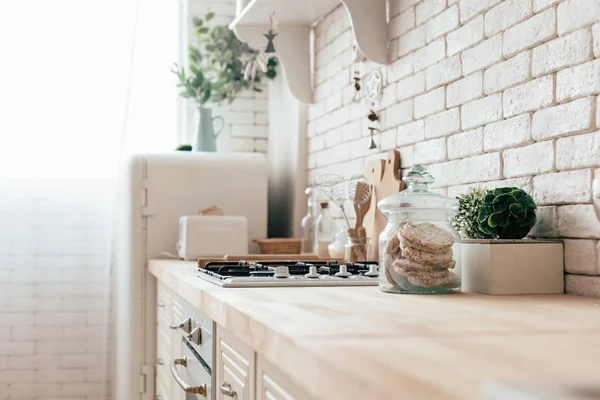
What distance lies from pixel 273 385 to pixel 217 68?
3290 millimetres

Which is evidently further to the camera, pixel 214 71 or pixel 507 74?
pixel 214 71

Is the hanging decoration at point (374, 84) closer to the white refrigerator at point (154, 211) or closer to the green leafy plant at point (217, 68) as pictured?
the white refrigerator at point (154, 211)

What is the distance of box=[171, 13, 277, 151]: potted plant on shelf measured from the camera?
401 cm

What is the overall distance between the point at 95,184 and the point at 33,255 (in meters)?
0.48

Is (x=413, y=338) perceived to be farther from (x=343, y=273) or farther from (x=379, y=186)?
(x=379, y=186)

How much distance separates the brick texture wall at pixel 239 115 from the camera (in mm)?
4402

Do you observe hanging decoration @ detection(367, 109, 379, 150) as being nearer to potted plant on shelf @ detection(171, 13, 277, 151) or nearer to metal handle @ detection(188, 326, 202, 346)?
metal handle @ detection(188, 326, 202, 346)

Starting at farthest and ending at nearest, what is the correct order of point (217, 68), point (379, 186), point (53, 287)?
1. point (217, 68)
2. point (53, 287)
3. point (379, 186)

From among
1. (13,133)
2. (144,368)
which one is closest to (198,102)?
(13,133)

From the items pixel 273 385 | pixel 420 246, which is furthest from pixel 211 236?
pixel 273 385

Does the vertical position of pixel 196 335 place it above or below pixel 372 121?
below

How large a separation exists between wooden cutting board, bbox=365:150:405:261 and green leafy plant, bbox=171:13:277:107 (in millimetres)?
1474

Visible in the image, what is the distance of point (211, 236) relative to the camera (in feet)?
10.7

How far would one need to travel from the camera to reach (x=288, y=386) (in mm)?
1172
